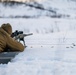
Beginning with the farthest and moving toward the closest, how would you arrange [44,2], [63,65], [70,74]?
1. [44,2]
2. [63,65]
3. [70,74]

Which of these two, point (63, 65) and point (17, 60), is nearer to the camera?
point (63, 65)

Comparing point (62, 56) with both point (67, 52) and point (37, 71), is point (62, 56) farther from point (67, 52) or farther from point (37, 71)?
point (37, 71)

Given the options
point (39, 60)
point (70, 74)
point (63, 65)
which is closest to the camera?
point (70, 74)

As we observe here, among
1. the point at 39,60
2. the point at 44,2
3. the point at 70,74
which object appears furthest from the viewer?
the point at 44,2

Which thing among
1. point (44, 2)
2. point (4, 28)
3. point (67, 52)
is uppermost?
point (4, 28)

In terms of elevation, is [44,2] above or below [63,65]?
below

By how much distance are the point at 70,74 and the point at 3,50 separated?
204cm

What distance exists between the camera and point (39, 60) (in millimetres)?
7062

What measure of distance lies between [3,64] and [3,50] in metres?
0.70

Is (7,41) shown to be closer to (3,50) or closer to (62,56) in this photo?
(3,50)

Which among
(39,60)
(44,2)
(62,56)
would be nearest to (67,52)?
(62,56)

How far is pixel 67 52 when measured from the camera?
26.2 feet

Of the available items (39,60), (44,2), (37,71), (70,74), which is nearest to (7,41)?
(39,60)

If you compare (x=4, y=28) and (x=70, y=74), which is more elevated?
(x=4, y=28)
